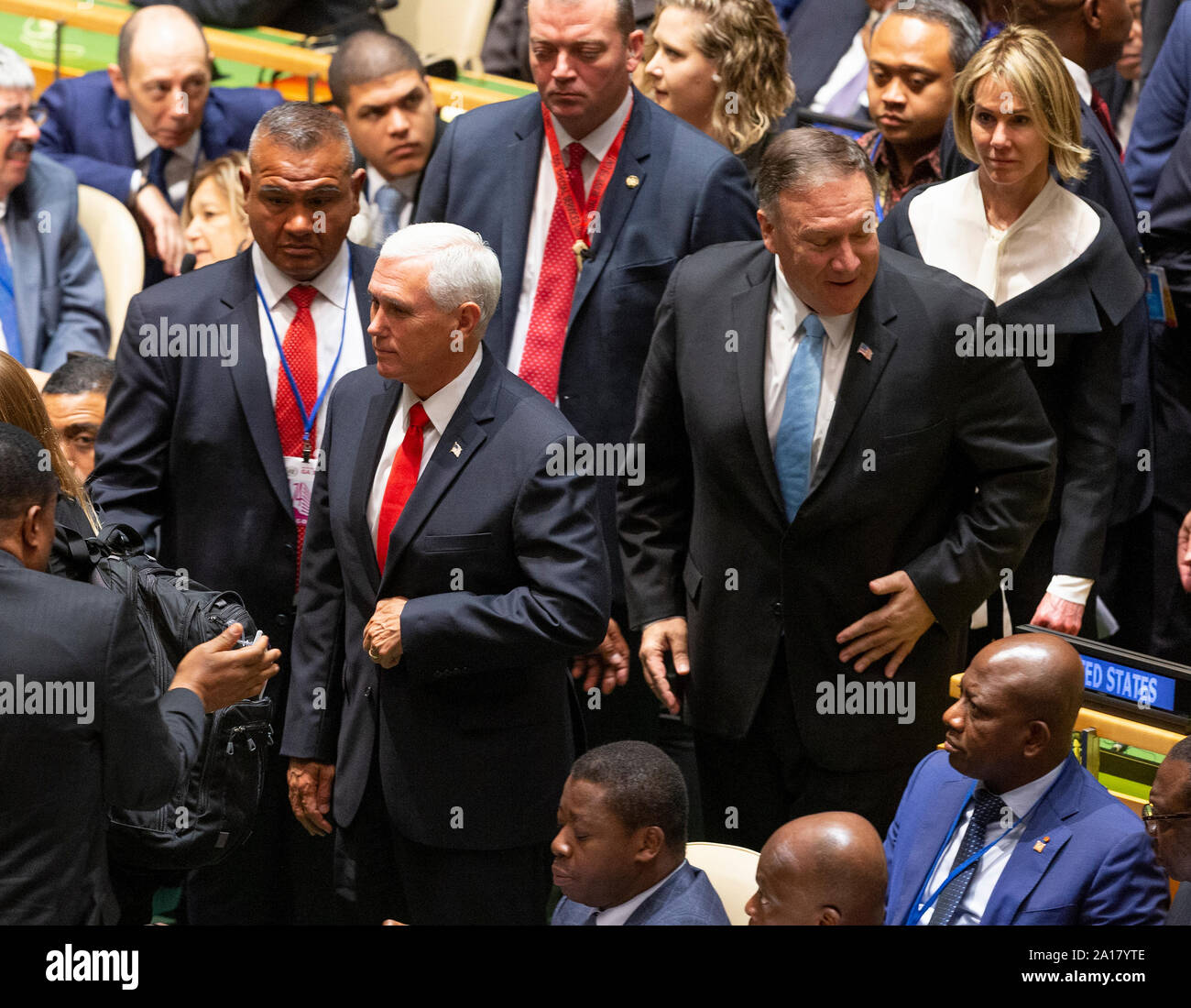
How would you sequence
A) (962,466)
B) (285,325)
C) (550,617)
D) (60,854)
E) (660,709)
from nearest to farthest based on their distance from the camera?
(60,854) < (550,617) < (962,466) < (285,325) < (660,709)

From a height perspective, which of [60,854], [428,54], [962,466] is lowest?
[60,854]

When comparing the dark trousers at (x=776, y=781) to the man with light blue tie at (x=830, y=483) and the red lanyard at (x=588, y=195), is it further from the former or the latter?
the red lanyard at (x=588, y=195)

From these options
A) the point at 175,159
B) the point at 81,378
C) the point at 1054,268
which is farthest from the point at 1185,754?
the point at 175,159

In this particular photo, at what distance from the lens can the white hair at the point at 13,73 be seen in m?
5.00

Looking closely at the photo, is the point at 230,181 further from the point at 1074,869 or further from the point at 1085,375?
the point at 1074,869

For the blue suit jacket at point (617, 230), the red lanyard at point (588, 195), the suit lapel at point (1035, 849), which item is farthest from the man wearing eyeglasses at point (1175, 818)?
the red lanyard at point (588, 195)

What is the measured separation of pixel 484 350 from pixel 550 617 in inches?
23.0

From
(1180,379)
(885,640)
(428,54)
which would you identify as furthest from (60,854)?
(428,54)

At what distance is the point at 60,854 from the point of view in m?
2.81

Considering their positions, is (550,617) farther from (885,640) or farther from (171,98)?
(171,98)

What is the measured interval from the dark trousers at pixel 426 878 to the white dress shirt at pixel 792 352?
39.6 inches

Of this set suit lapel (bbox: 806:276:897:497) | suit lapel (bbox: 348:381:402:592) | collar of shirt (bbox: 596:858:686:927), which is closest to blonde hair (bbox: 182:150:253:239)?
suit lapel (bbox: 348:381:402:592)

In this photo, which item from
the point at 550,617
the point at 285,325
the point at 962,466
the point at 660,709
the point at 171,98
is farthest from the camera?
the point at 171,98

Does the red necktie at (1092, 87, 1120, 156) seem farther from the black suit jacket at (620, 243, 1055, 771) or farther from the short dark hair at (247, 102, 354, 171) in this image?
the short dark hair at (247, 102, 354, 171)
